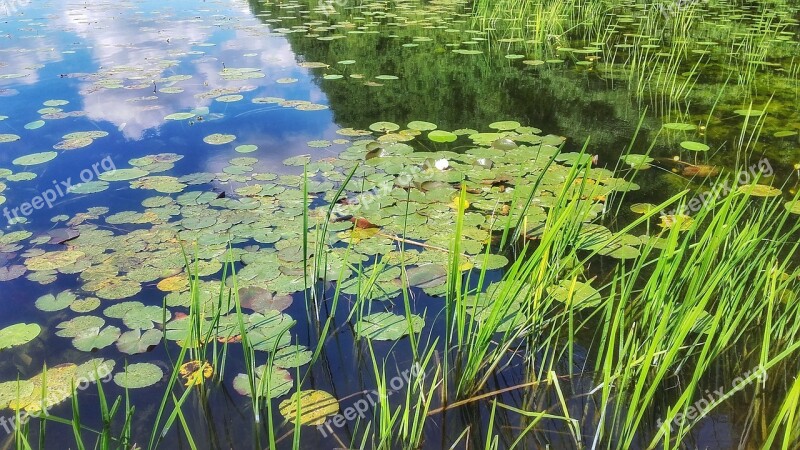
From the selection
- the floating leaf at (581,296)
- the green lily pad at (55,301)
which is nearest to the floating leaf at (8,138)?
the green lily pad at (55,301)

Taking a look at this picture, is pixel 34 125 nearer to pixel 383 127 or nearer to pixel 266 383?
pixel 383 127

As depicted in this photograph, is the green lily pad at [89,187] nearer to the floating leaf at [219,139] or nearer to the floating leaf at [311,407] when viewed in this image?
the floating leaf at [219,139]

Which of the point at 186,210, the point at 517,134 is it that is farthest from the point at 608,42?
the point at 186,210

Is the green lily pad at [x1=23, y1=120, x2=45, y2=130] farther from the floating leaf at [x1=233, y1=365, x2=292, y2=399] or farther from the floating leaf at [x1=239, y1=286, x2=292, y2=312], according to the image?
the floating leaf at [x1=233, y1=365, x2=292, y2=399]

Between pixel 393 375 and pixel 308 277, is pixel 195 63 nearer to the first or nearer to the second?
pixel 308 277

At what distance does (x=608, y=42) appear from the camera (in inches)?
242

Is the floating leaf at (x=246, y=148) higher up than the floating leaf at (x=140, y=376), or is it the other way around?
the floating leaf at (x=246, y=148)

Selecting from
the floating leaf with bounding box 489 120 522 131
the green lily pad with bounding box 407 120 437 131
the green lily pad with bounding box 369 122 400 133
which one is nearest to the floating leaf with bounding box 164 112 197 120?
the green lily pad with bounding box 369 122 400 133
